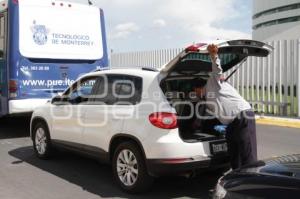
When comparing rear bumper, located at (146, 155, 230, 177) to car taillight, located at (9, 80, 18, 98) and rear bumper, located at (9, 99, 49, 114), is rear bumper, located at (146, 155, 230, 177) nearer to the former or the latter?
rear bumper, located at (9, 99, 49, 114)

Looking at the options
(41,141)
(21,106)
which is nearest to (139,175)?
(41,141)

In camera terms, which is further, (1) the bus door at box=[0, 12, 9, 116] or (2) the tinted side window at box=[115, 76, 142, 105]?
(1) the bus door at box=[0, 12, 9, 116]

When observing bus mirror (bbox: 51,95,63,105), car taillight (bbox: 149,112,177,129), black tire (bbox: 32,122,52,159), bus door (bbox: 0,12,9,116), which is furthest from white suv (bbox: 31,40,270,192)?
bus door (bbox: 0,12,9,116)

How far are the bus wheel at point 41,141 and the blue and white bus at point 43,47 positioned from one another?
7.38 feet

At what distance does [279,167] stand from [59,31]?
8.35m

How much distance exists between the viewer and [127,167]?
6.11m

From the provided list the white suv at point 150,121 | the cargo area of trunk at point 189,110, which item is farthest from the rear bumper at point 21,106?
the cargo area of trunk at point 189,110

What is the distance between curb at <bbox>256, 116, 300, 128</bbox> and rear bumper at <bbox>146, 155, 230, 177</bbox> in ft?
25.5

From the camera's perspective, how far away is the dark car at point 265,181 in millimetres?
3268

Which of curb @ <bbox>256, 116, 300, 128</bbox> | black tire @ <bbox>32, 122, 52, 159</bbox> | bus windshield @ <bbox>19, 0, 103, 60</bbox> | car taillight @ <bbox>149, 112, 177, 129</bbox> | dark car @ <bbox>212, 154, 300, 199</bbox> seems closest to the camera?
dark car @ <bbox>212, 154, 300, 199</bbox>

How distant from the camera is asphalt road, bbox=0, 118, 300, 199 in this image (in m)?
6.17

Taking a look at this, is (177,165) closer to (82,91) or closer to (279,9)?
(82,91)

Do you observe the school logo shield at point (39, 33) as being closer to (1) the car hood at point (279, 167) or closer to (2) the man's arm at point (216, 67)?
(2) the man's arm at point (216, 67)

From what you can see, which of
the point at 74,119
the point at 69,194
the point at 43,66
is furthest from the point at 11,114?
the point at 69,194
